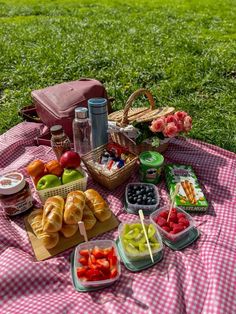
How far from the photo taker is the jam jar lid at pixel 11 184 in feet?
8.77

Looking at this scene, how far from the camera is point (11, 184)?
272 cm

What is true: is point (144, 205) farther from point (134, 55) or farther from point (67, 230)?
point (134, 55)

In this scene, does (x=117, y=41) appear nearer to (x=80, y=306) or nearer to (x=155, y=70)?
(x=155, y=70)

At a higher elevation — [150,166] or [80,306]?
[150,166]

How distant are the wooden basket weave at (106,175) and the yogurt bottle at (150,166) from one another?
0.36ft

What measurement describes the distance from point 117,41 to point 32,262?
6739 mm

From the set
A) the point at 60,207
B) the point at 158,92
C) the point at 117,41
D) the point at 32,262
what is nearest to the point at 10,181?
the point at 60,207

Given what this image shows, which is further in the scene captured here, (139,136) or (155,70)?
(155,70)

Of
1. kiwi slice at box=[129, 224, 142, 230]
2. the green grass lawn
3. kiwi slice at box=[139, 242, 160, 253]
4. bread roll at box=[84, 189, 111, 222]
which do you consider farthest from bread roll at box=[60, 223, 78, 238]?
the green grass lawn

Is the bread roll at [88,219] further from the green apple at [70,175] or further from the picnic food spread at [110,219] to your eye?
the green apple at [70,175]

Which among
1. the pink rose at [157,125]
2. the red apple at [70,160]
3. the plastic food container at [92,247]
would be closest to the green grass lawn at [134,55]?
the pink rose at [157,125]

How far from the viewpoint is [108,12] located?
1077cm

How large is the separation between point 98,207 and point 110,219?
18 centimetres

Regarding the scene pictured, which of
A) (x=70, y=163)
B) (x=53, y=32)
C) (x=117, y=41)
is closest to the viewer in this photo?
(x=70, y=163)
